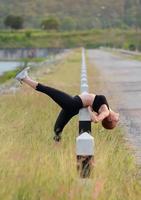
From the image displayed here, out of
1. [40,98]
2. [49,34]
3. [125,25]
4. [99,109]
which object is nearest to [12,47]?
[49,34]

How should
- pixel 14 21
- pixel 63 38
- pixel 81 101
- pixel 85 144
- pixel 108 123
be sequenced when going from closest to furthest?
1. pixel 85 144
2. pixel 81 101
3. pixel 108 123
4. pixel 63 38
5. pixel 14 21

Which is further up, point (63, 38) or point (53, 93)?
point (63, 38)

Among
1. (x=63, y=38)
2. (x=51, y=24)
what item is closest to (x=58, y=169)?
(x=63, y=38)

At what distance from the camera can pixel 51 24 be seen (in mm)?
191250

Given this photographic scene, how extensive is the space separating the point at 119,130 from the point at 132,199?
6451mm

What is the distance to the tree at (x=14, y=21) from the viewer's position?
611 ft

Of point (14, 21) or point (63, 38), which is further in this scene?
point (14, 21)

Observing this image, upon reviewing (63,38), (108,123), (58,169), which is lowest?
(58,169)

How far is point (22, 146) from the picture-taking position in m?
9.33

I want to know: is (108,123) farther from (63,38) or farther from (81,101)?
(63,38)

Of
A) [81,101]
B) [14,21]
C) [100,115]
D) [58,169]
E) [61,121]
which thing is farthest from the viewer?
[14,21]

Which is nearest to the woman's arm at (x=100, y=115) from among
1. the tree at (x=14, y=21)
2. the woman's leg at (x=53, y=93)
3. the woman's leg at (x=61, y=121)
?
the woman's leg at (x=53, y=93)

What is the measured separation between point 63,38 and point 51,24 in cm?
1637

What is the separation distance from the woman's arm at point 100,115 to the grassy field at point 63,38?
155m
